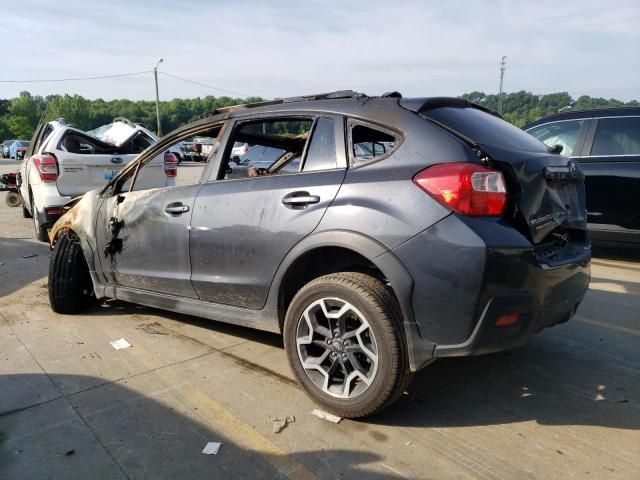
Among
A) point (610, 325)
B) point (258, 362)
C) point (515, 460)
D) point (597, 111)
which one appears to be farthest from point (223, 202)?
point (597, 111)

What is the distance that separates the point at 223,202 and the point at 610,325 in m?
3.26

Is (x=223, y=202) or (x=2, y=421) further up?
(x=223, y=202)

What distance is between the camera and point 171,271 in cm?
364

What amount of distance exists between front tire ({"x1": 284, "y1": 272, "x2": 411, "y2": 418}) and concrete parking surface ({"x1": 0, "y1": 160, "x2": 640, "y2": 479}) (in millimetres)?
167

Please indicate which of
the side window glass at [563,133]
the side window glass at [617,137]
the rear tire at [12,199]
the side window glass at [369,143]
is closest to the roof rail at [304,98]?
the side window glass at [369,143]

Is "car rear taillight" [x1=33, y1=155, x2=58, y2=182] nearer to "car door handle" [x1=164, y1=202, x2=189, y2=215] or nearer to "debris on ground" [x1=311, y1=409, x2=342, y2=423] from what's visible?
"car door handle" [x1=164, y1=202, x2=189, y2=215]

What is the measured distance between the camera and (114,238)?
13.4ft

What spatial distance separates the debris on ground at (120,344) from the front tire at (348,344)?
155cm

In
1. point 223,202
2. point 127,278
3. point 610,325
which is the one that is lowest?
point 610,325

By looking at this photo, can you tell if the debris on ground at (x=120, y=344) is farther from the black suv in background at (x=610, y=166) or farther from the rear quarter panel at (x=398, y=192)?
the black suv in background at (x=610, y=166)

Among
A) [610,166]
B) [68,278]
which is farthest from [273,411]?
[610,166]

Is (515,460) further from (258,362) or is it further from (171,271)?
(171,271)

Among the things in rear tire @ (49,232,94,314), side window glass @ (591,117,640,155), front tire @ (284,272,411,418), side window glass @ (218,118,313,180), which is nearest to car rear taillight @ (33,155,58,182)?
rear tire @ (49,232,94,314)

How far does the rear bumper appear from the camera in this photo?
2293 mm
